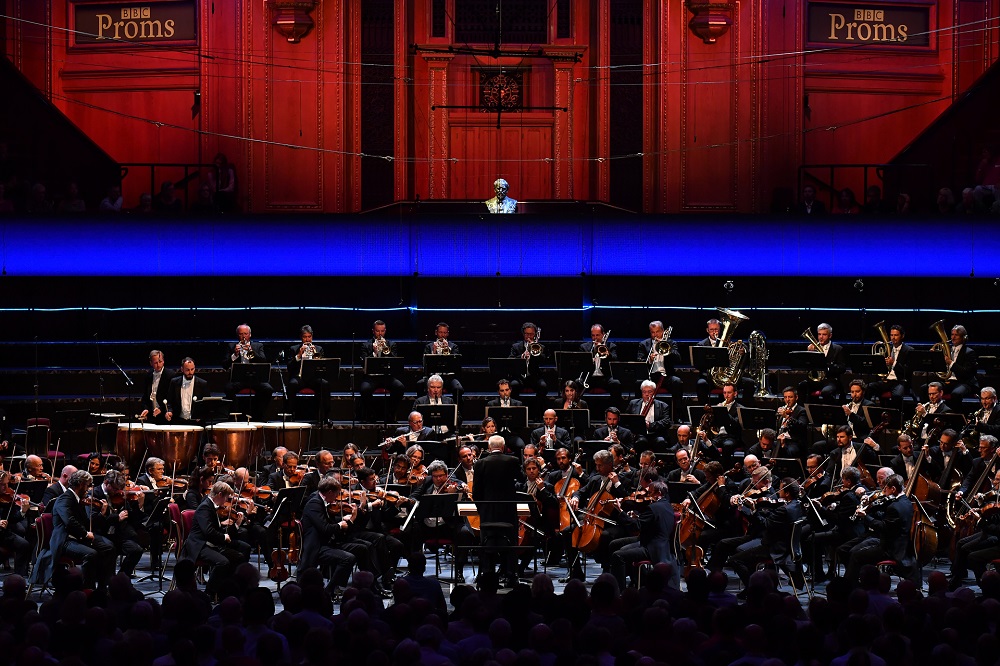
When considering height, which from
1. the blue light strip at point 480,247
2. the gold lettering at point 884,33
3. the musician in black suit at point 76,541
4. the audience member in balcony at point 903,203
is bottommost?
the musician in black suit at point 76,541

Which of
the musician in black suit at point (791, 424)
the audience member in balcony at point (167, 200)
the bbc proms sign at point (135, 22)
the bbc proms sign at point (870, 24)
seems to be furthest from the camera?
the bbc proms sign at point (870, 24)

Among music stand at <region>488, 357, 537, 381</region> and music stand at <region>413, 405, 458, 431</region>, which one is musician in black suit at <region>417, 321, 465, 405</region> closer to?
music stand at <region>488, 357, 537, 381</region>

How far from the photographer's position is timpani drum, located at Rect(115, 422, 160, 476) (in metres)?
13.3

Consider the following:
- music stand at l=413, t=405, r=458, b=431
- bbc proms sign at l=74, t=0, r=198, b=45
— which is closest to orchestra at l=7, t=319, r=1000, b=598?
music stand at l=413, t=405, r=458, b=431

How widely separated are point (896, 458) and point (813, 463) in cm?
90

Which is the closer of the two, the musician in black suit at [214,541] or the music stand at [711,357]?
the musician in black suit at [214,541]

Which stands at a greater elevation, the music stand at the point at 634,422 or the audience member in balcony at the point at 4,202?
the audience member in balcony at the point at 4,202

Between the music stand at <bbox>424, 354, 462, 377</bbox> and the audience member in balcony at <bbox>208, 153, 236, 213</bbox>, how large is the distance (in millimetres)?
4861

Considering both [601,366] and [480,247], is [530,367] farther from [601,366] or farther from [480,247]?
[480,247]

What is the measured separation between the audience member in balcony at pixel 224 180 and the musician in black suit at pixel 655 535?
8.70m

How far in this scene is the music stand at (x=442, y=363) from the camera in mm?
13773

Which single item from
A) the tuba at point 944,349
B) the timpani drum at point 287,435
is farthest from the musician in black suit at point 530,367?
the tuba at point 944,349

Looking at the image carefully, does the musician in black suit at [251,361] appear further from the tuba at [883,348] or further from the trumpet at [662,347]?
the tuba at [883,348]

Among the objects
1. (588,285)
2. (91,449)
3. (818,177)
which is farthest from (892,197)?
(91,449)
